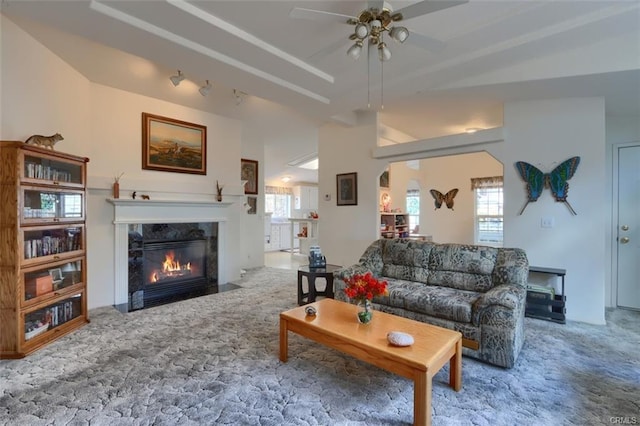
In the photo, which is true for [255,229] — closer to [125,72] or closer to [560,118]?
[125,72]

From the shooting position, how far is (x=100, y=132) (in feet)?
13.2

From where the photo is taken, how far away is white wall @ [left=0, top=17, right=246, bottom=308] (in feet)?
9.33

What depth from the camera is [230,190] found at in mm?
5391

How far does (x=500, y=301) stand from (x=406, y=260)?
4.04 ft

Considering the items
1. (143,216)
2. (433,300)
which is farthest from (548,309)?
(143,216)

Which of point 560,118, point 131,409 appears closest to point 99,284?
point 131,409

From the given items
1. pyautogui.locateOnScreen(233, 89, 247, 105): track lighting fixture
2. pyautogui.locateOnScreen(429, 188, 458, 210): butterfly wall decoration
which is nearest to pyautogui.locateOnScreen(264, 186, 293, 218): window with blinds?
pyautogui.locateOnScreen(429, 188, 458, 210): butterfly wall decoration

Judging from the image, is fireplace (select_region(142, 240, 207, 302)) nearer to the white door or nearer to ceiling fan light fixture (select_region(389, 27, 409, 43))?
ceiling fan light fixture (select_region(389, 27, 409, 43))

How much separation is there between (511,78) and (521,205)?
4.98 feet

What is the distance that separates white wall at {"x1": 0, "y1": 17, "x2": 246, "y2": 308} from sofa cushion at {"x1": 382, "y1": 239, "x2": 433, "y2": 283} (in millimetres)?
2927

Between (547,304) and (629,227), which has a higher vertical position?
(629,227)

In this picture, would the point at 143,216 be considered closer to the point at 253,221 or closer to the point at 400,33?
the point at 253,221

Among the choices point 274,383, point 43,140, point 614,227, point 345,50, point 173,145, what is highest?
point 345,50

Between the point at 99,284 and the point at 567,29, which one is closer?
the point at 567,29
